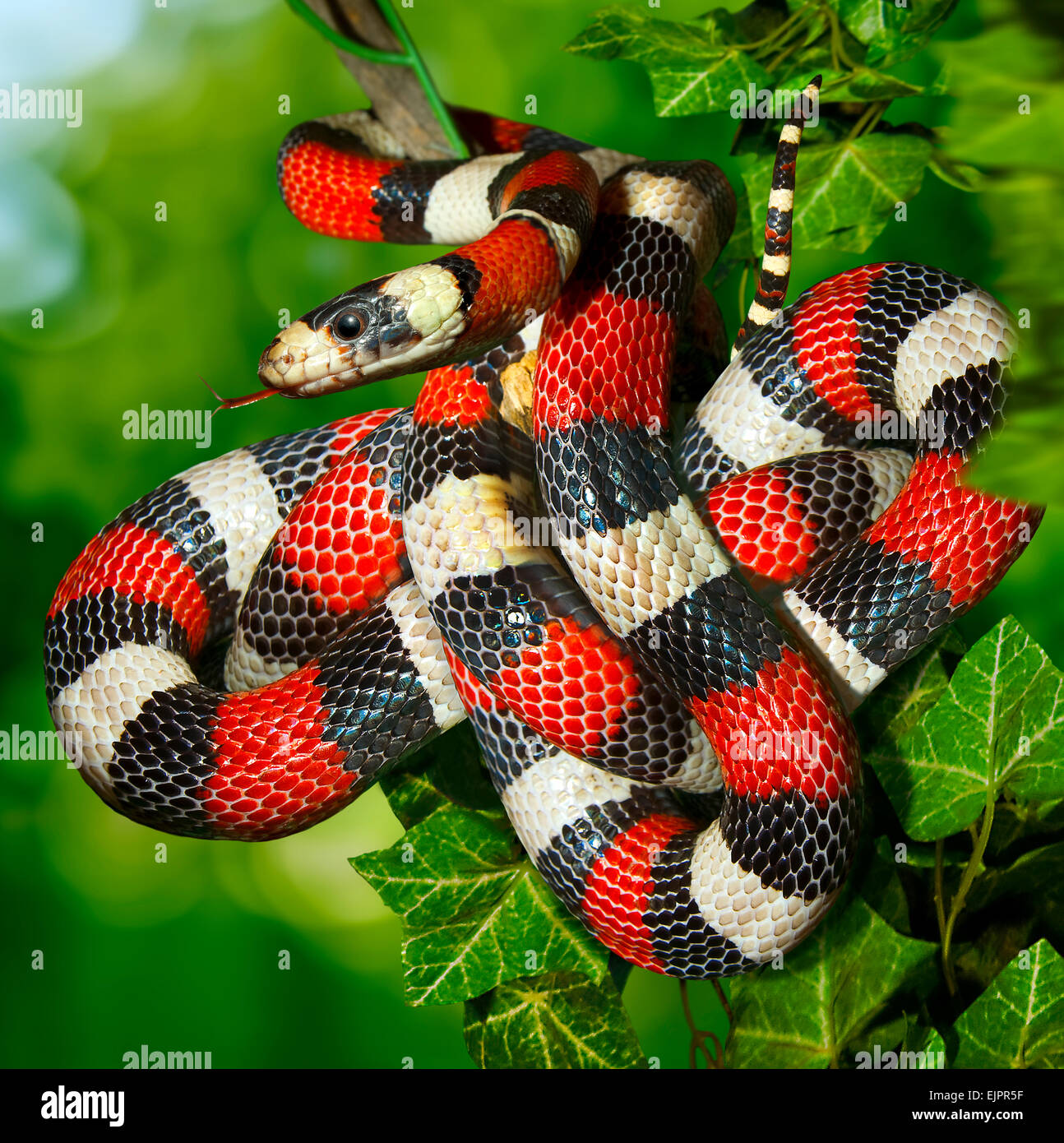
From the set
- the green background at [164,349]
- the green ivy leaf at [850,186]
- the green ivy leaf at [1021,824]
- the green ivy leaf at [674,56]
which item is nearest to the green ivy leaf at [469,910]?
the green ivy leaf at [1021,824]

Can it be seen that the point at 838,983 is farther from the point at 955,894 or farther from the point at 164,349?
the point at 164,349

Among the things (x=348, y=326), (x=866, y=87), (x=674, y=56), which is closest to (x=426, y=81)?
(x=674, y=56)

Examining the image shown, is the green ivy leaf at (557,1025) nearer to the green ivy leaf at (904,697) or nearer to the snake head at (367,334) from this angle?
the green ivy leaf at (904,697)

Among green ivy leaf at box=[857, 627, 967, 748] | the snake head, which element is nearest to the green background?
green ivy leaf at box=[857, 627, 967, 748]

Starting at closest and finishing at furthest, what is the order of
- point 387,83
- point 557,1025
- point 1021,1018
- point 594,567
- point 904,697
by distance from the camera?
point 594,567 → point 1021,1018 → point 904,697 → point 557,1025 → point 387,83

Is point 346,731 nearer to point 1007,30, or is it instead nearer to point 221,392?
point 1007,30

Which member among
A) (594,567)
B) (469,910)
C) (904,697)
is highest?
(594,567)
